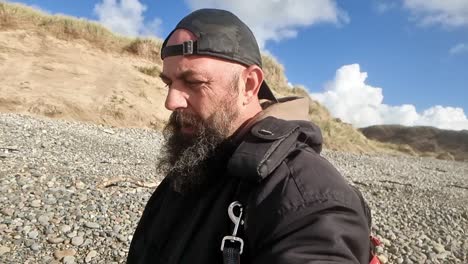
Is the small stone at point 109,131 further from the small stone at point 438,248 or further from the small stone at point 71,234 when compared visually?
the small stone at point 438,248

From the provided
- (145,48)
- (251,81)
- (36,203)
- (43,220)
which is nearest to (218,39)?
(251,81)

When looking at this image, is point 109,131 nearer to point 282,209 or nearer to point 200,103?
point 200,103

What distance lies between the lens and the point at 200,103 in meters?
1.89

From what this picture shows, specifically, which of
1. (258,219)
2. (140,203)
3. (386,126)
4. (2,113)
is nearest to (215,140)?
(258,219)

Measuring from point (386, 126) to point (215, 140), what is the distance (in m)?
65.9

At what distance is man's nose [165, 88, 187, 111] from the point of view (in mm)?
1881

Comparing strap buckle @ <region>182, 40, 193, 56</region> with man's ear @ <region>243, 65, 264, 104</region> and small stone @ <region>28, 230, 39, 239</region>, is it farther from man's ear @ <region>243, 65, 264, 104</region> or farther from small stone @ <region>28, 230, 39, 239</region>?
small stone @ <region>28, 230, 39, 239</region>

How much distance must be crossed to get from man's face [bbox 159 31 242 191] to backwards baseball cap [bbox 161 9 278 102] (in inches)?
1.3

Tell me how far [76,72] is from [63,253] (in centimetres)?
1338

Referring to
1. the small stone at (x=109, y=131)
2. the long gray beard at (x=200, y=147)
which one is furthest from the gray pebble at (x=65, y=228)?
the small stone at (x=109, y=131)

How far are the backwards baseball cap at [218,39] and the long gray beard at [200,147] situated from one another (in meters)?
0.23

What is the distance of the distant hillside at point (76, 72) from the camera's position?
14.0m

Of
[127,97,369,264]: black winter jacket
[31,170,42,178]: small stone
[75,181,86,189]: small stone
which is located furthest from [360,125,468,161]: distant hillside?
[127,97,369,264]: black winter jacket

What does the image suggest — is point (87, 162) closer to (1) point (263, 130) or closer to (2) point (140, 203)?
(2) point (140, 203)
